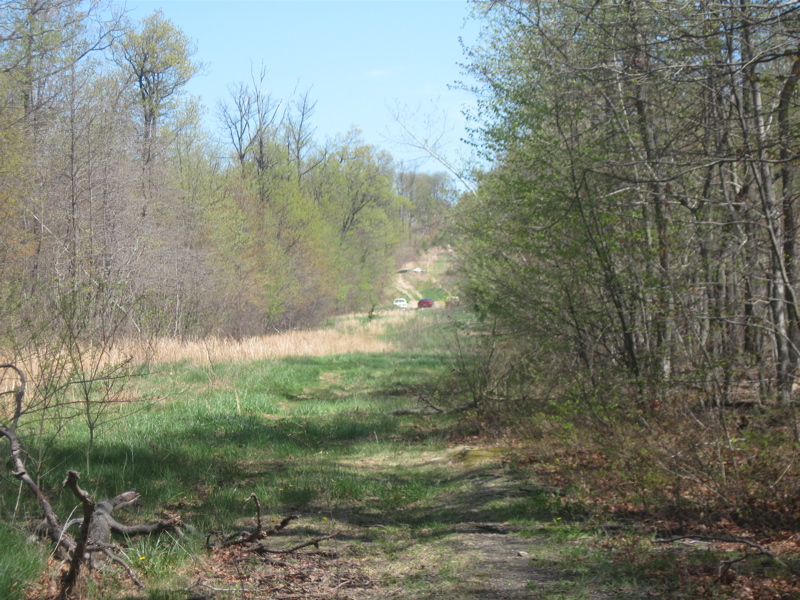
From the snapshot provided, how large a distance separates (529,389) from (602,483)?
4420mm

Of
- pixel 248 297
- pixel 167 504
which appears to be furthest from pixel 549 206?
pixel 248 297

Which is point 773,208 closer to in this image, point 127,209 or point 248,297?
point 127,209

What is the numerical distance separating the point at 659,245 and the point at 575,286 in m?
1.46

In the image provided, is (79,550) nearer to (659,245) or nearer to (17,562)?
(17,562)

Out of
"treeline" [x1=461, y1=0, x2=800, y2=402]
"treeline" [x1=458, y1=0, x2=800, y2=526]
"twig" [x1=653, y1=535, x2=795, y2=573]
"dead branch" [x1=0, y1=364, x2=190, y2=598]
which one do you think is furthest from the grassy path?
"treeline" [x1=461, y1=0, x2=800, y2=402]

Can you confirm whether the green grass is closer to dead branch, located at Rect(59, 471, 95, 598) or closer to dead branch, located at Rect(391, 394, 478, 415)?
dead branch, located at Rect(59, 471, 95, 598)

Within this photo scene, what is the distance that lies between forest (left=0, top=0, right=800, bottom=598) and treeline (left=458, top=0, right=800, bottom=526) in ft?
0.16

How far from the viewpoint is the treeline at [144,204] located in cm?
1423

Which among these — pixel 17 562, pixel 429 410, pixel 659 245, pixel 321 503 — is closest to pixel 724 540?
pixel 321 503

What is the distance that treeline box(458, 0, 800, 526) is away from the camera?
5.84 m

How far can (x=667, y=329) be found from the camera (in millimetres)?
8492

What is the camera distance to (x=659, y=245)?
8117 mm

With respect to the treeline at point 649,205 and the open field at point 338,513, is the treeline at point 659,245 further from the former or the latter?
the open field at point 338,513

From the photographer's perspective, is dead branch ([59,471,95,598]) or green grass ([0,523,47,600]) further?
green grass ([0,523,47,600])
